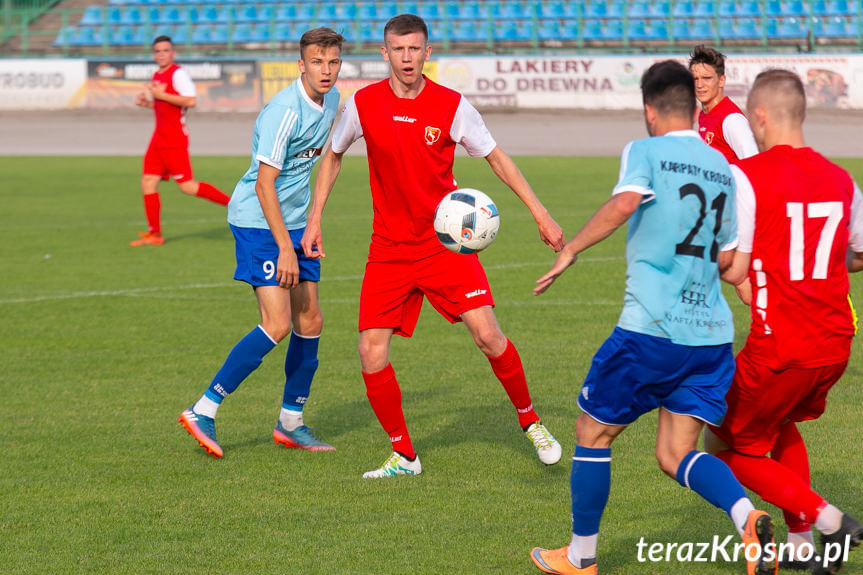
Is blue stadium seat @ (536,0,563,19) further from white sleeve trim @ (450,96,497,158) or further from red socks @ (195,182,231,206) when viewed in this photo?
white sleeve trim @ (450,96,497,158)

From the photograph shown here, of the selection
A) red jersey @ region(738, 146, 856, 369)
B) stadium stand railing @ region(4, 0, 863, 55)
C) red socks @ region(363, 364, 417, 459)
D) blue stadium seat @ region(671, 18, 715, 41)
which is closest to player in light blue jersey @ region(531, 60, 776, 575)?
red jersey @ region(738, 146, 856, 369)

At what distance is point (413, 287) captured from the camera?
5.75 meters

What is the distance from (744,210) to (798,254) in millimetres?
250

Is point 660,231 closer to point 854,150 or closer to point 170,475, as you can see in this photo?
point 170,475

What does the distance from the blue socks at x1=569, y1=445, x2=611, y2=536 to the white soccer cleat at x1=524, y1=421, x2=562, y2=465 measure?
145 centimetres

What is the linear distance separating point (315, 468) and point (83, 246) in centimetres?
899

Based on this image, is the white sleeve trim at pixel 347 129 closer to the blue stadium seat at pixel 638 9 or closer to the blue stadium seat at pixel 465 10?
the blue stadium seat at pixel 638 9

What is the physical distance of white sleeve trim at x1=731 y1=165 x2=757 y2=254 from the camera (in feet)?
13.0

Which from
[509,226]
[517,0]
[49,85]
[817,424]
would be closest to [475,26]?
[517,0]

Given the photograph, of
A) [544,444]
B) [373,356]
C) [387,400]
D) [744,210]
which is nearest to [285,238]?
[373,356]

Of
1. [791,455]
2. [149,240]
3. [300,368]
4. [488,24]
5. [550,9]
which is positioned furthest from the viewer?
[550,9]

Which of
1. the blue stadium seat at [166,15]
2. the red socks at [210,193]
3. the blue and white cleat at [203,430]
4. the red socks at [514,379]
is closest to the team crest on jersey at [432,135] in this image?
the red socks at [514,379]

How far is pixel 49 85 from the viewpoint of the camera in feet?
110

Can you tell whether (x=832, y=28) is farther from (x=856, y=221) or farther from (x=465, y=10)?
(x=856, y=221)
